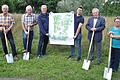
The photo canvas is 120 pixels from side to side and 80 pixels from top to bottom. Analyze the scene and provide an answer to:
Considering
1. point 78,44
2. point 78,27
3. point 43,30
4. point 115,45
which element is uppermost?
point 78,27

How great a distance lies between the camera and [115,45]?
9.30 m

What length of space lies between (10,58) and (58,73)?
1.94m

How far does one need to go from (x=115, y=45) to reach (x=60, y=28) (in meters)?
2.92

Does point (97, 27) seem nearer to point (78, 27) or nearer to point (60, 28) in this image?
point (78, 27)

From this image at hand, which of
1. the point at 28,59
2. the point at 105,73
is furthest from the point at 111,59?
the point at 28,59

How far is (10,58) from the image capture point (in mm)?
10328

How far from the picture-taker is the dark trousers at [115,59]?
934cm

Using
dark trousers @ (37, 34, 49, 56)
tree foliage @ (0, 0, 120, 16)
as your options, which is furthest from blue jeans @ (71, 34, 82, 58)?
tree foliage @ (0, 0, 120, 16)

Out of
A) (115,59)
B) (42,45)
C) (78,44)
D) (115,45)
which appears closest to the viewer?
(115,45)

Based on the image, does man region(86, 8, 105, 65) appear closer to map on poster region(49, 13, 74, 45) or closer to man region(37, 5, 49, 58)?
map on poster region(49, 13, 74, 45)

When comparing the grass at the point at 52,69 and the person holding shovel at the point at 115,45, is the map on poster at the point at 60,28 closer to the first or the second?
the grass at the point at 52,69

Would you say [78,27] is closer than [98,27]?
No

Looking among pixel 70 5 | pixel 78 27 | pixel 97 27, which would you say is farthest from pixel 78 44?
pixel 70 5

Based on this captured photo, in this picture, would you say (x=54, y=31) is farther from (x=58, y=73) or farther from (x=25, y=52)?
(x=58, y=73)
